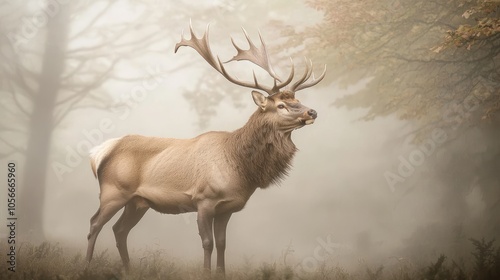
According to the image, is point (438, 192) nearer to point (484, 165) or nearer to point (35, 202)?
point (484, 165)

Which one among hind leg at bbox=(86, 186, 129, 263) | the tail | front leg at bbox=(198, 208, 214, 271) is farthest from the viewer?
the tail

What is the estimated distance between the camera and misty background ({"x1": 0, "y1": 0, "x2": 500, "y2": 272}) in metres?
5.12

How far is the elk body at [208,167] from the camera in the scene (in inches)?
162

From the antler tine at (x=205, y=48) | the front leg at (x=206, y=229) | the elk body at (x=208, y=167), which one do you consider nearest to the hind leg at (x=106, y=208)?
the elk body at (x=208, y=167)

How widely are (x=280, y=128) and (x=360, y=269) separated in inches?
61.3

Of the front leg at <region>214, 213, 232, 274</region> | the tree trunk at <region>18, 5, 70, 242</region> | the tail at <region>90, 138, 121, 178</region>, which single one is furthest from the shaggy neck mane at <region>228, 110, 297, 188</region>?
the tree trunk at <region>18, 5, 70, 242</region>

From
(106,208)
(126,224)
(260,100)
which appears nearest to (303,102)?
(260,100)

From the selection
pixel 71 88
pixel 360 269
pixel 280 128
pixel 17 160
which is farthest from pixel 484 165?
pixel 17 160

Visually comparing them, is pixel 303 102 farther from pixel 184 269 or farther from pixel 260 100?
pixel 184 269

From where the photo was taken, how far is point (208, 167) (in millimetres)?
4164

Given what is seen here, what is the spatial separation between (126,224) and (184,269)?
55cm

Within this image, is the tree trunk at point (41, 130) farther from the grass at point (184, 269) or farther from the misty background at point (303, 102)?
the grass at point (184, 269)

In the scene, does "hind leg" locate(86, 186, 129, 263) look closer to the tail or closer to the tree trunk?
the tail

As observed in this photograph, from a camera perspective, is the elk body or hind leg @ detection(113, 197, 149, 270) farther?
hind leg @ detection(113, 197, 149, 270)
